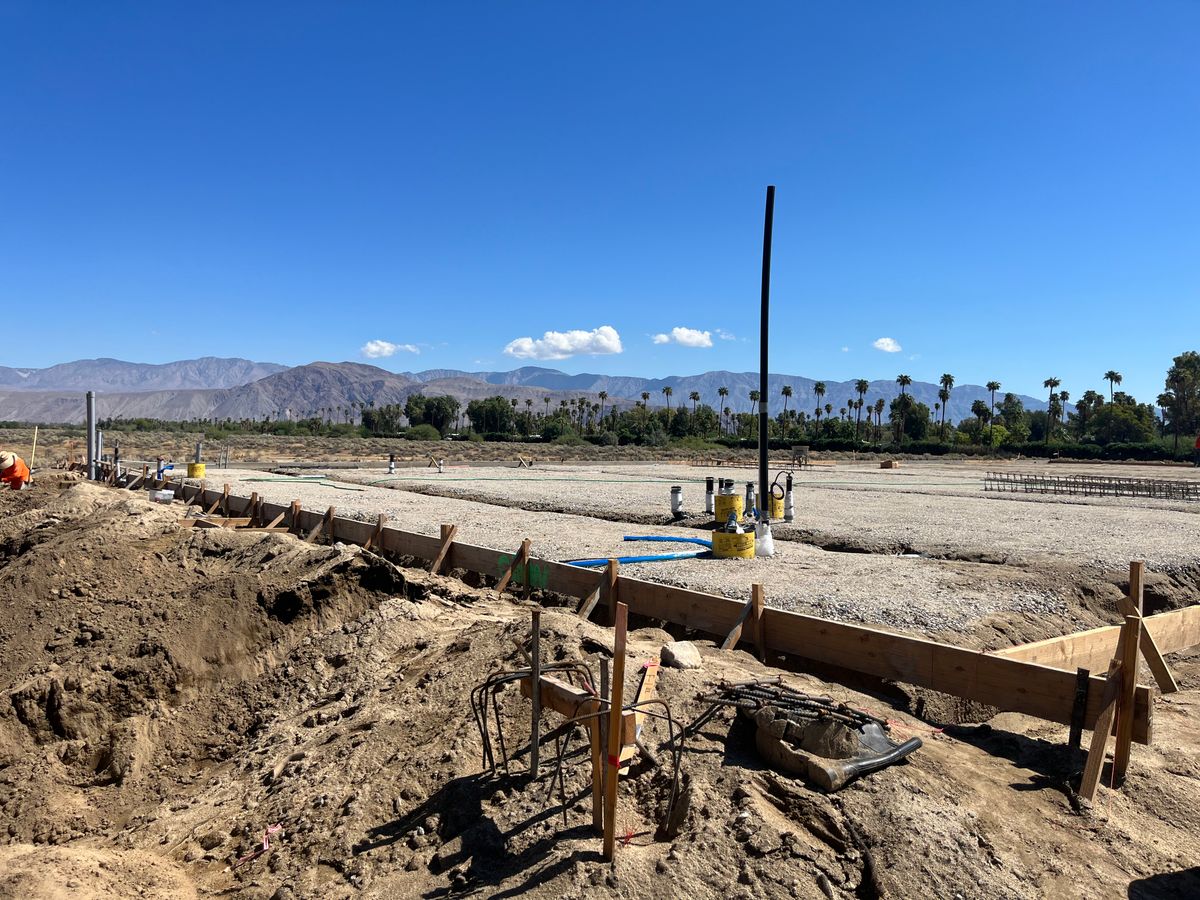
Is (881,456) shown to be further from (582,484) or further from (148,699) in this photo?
(148,699)

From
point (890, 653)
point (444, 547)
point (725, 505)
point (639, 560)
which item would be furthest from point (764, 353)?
point (890, 653)

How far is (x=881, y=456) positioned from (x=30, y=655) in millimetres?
79524

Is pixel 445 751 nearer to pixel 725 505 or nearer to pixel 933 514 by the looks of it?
pixel 725 505

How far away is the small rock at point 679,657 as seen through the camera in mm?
5938

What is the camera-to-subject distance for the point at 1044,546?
14.1m

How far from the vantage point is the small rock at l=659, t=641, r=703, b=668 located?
5.94m

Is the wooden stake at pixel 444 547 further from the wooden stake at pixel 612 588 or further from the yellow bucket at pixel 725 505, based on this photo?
the yellow bucket at pixel 725 505

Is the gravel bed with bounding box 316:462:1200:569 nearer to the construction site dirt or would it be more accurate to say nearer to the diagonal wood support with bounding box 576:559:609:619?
the construction site dirt

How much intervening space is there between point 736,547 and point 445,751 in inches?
325

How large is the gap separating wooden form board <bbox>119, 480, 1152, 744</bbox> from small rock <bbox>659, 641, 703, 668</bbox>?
124 cm

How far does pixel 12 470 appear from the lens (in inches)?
741

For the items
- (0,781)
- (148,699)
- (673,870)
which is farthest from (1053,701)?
(0,781)

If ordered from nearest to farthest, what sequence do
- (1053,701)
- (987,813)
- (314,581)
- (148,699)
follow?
(987,813) < (1053,701) < (148,699) < (314,581)

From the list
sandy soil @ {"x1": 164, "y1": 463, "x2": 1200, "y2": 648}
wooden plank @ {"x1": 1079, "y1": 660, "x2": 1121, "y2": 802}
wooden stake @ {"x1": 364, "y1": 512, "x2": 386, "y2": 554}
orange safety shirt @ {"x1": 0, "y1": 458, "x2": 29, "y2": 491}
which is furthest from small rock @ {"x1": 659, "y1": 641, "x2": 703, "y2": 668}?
orange safety shirt @ {"x1": 0, "y1": 458, "x2": 29, "y2": 491}
